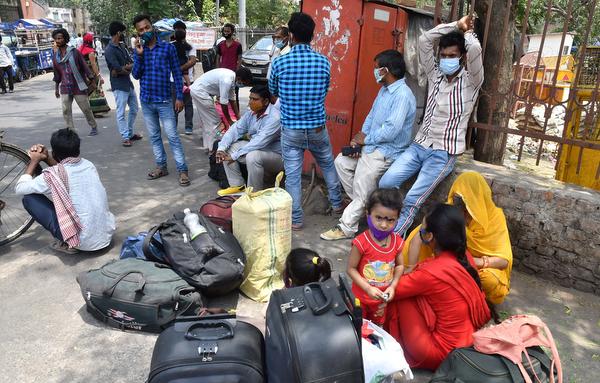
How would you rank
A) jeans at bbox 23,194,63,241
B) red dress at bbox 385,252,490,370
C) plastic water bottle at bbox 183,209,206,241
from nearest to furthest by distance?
1. red dress at bbox 385,252,490,370
2. plastic water bottle at bbox 183,209,206,241
3. jeans at bbox 23,194,63,241

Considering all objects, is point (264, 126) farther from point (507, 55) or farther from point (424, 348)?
point (424, 348)

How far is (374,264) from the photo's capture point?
269 cm

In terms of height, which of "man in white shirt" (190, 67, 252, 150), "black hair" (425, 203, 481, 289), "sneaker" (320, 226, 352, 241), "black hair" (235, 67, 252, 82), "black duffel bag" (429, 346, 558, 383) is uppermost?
"black hair" (235, 67, 252, 82)

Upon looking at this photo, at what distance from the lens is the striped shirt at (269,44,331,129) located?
387 cm

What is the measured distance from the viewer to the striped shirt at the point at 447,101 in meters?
3.46

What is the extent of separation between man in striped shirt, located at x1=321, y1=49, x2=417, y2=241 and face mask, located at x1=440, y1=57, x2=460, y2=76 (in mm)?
391

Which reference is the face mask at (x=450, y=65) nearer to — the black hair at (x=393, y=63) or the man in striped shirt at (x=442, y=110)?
the man in striped shirt at (x=442, y=110)

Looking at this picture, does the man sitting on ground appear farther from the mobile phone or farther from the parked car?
the parked car

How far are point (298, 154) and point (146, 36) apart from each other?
7.63ft

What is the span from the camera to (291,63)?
387cm

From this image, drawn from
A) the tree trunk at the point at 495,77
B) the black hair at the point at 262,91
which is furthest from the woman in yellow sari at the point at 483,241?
the black hair at the point at 262,91

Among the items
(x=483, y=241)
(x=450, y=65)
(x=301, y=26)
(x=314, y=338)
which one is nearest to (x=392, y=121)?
(x=450, y=65)

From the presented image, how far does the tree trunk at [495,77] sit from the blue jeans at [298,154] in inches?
54.9

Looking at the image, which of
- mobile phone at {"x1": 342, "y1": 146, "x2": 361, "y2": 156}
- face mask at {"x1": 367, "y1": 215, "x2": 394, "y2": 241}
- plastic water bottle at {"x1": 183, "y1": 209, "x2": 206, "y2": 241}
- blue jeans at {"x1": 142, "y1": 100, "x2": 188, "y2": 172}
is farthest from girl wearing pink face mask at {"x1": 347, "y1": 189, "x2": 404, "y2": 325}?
blue jeans at {"x1": 142, "y1": 100, "x2": 188, "y2": 172}
